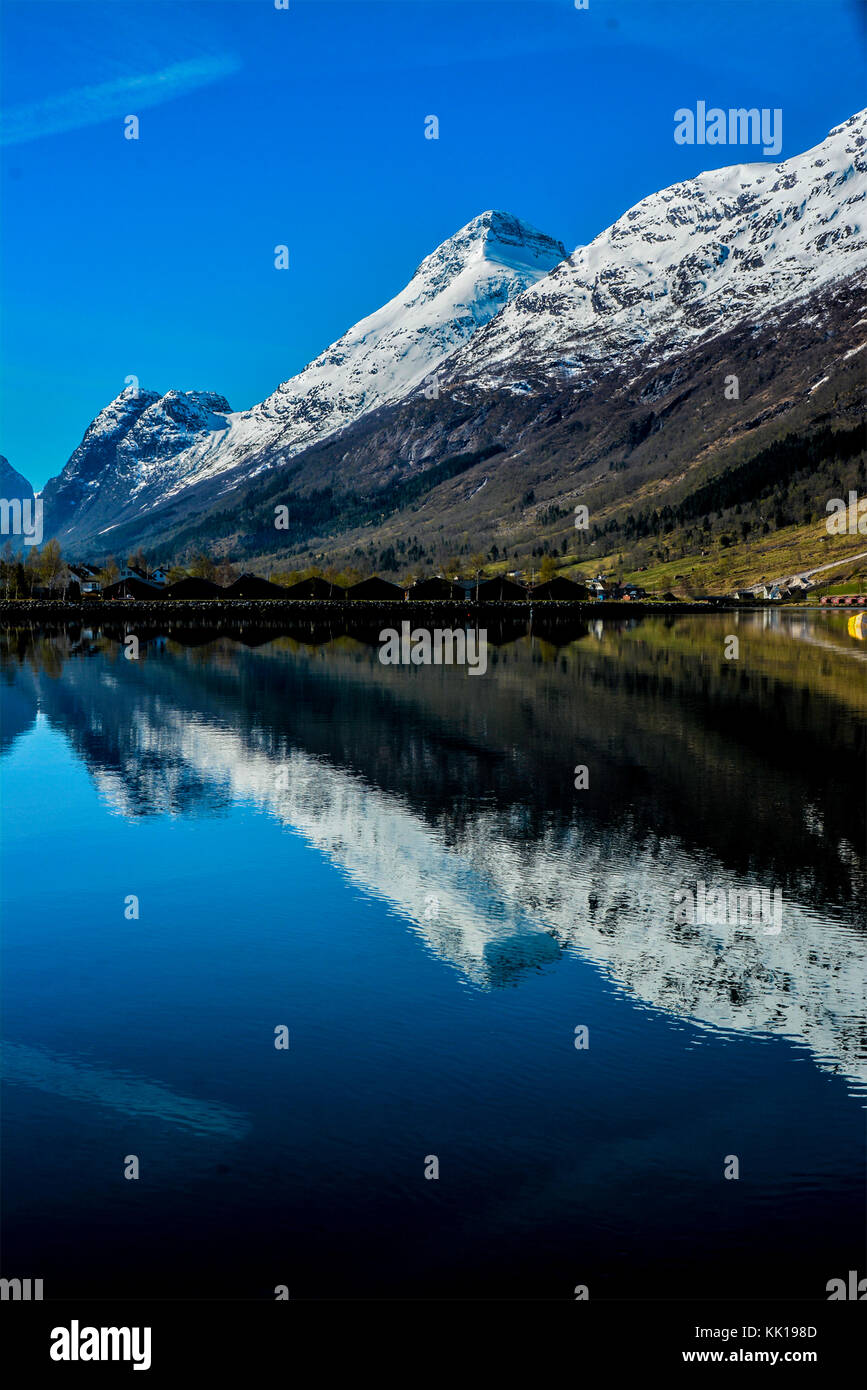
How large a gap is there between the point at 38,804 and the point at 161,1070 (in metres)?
25.5

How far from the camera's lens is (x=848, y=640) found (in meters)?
147

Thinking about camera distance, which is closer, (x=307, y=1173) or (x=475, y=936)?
(x=307, y=1173)

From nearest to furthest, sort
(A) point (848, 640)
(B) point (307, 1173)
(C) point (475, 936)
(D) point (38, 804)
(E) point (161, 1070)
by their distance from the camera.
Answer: (B) point (307, 1173), (E) point (161, 1070), (C) point (475, 936), (D) point (38, 804), (A) point (848, 640)

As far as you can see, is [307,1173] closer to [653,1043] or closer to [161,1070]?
[161,1070]

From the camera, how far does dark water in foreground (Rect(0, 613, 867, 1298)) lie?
48.1 feet

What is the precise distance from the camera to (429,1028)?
21.5 m

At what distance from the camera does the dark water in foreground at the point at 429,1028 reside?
48.1ft
